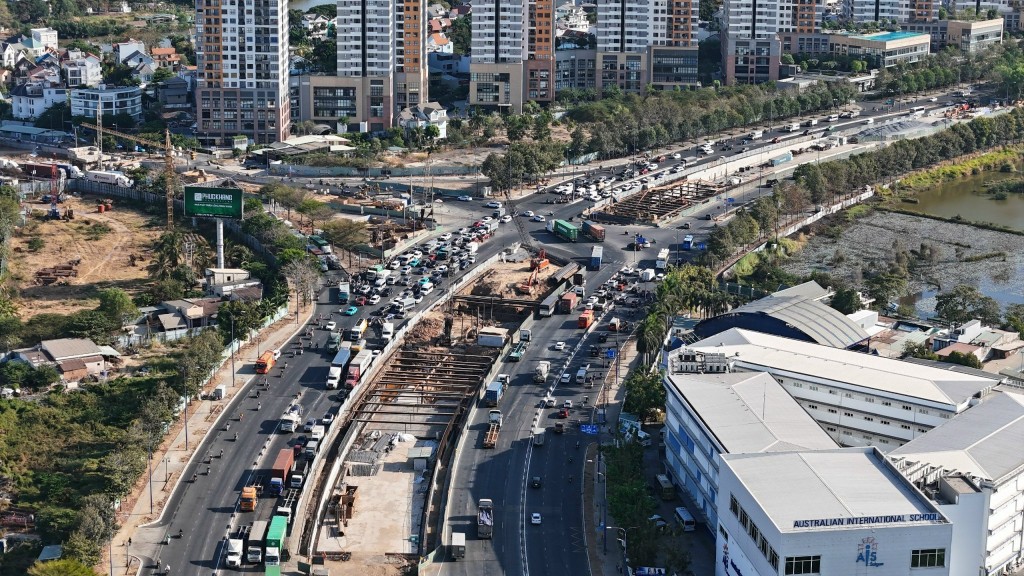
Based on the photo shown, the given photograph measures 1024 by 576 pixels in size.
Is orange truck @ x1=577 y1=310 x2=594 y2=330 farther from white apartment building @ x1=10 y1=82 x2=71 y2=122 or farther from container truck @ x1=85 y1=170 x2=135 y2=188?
white apartment building @ x1=10 y1=82 x2=71 y2=122

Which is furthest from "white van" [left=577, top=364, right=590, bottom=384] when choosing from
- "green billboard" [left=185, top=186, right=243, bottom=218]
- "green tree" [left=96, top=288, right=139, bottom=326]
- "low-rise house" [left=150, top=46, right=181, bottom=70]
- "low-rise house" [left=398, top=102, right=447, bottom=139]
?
"low-rise house" [left=150, top=46, right=181, bottom=70]

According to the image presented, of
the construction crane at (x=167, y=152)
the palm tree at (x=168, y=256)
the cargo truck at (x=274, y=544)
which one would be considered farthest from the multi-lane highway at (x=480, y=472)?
the construction crane at (x=167, y=152)

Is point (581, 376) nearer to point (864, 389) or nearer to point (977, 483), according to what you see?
point (864, 389)

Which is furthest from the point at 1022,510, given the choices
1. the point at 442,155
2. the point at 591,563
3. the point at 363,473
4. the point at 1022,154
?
the point at 1022,154

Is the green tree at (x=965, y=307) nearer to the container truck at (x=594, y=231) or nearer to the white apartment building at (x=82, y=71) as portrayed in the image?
the container truck at (x=594, y=231)

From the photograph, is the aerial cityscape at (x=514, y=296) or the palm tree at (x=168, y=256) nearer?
the aerial cityscape at (x=514, y=296)

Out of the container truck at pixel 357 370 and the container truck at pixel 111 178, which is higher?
the container truck at pixel 111 178
